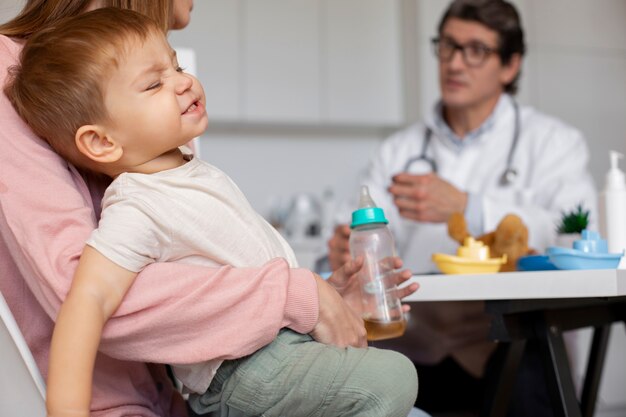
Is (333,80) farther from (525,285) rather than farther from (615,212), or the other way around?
(525,285)

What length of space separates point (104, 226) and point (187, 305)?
0.35ft

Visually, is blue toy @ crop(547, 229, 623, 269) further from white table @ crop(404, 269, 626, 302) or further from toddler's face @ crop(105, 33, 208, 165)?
toddler's face @ crop(105, 33, 208, 165)

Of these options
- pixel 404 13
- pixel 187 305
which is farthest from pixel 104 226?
pixel 404 13

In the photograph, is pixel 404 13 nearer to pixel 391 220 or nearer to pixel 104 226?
pixel 391 220

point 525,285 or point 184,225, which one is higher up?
point 184,225

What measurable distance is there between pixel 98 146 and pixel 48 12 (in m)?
0.25

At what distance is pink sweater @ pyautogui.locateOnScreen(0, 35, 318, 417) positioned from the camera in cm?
76

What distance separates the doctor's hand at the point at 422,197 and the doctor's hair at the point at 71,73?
1099mm

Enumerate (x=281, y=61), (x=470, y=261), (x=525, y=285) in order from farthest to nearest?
(x=281, y=61)
(x=470, y=261)
(x=525, y=285)

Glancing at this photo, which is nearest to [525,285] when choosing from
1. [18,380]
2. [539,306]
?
[539,306]

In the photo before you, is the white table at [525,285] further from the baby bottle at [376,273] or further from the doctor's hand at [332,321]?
the doctor's hand at [332,321]

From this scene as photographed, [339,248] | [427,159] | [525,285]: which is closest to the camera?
[525,285]

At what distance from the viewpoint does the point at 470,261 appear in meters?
1.29

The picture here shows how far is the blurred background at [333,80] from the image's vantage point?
3.59m
